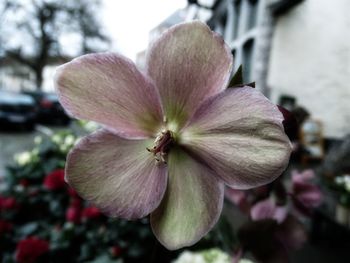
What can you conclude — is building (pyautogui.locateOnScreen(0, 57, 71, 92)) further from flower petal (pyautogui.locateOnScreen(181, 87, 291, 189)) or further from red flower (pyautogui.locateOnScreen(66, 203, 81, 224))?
flower petal (pyautogui.locateOnScreen(181, 87, 291, 189))

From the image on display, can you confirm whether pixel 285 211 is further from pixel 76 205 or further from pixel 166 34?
pixel 76 205

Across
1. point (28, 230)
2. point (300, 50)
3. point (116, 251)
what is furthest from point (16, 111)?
point (116, 251)

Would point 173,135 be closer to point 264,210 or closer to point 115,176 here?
point 115,176

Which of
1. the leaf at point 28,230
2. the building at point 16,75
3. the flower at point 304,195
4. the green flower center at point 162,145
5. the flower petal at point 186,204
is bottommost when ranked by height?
the building at point 16,75

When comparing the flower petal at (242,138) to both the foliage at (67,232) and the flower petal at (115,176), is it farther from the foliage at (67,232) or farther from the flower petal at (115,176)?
the foliage at (67,232)

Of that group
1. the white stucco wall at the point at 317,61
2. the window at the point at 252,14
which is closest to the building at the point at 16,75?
the window at the point at 252,14

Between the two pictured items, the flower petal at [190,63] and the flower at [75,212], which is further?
the flower at [75,212]

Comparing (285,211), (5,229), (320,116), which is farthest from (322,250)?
(285,211)

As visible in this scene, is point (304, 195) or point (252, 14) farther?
point (252, 14)
